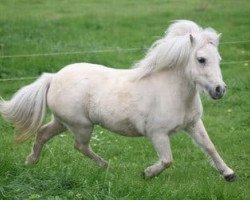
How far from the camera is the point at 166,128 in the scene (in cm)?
655

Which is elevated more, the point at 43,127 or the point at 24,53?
the point at 43,127

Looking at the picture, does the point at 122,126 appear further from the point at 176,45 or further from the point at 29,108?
the point at 29,108

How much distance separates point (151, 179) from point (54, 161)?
119 cm

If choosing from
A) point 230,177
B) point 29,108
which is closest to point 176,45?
point 230,177

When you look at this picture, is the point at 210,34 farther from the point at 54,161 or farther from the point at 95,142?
the point at 95,142

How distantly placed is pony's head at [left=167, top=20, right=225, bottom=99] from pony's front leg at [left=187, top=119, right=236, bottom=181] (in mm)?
546

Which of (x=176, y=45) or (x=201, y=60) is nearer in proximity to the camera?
(x=201, y=60)

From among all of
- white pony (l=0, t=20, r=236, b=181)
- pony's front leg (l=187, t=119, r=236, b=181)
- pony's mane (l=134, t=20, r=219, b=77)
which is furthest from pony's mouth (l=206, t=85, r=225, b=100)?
pony's front leg (l=187, t=119, r=236, b=181)

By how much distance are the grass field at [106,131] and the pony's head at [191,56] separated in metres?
0.97

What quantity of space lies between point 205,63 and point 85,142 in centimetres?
172

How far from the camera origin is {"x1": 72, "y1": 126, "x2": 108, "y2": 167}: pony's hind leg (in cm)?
716

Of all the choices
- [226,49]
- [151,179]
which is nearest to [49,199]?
[151,179]

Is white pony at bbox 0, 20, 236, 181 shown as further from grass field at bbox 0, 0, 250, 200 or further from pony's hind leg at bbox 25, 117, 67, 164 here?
grass field at bbox 0, 0, 250, 200

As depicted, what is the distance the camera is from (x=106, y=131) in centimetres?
930
